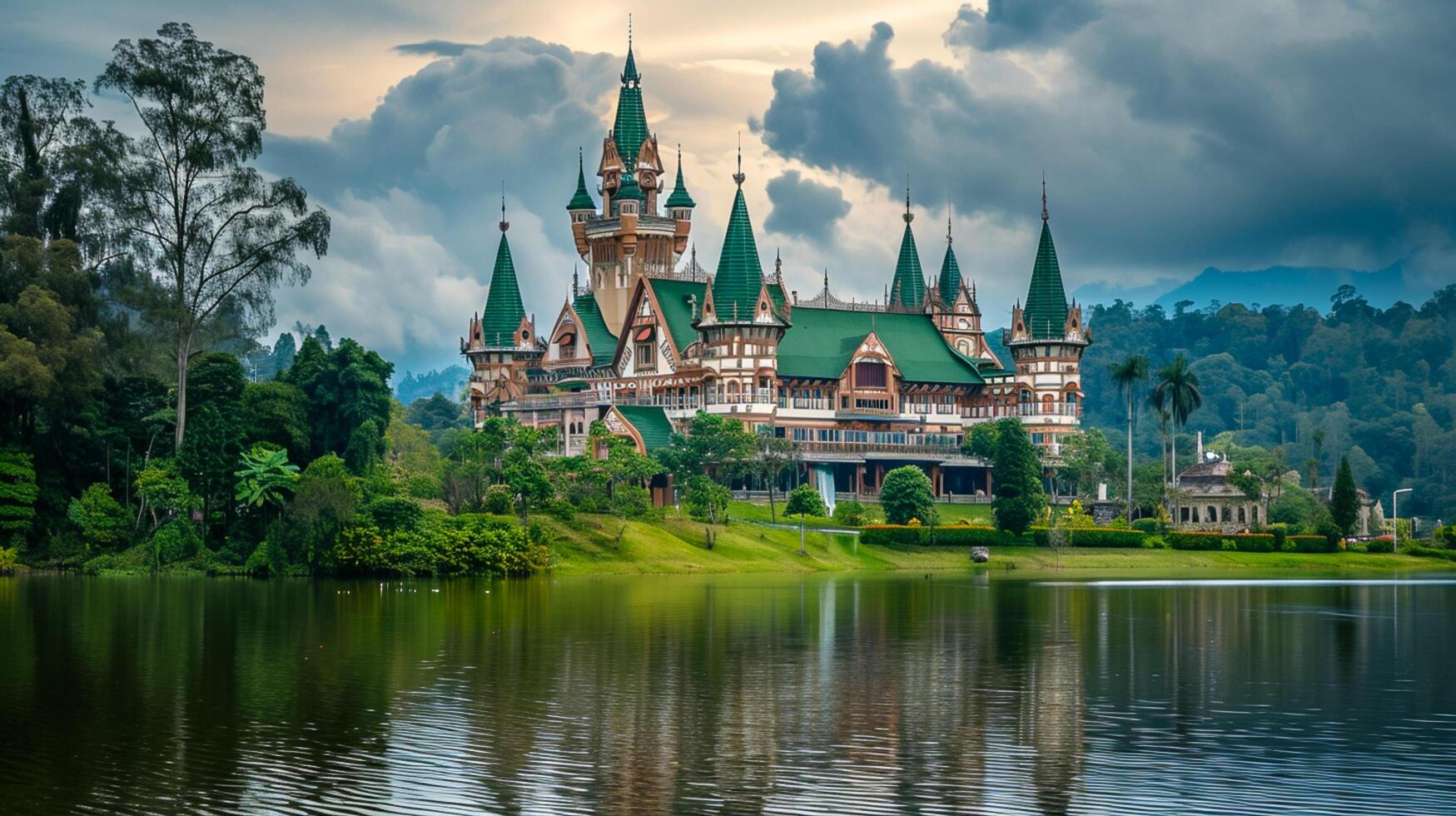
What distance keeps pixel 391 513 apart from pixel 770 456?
135 ft

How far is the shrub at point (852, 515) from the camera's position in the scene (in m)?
115

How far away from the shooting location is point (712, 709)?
38.7m

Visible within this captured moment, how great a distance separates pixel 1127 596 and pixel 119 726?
50546 millimetres

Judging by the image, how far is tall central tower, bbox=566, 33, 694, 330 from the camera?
513ft

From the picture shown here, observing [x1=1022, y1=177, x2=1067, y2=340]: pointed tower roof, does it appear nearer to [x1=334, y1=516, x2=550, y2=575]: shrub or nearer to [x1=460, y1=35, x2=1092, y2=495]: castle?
[x1=460, y1=35, x2=1092, y2=495]: castle

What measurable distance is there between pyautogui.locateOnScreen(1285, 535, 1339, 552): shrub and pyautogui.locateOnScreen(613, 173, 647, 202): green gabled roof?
60.2m

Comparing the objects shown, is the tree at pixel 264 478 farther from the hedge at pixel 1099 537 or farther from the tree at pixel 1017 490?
the hedge at pixel 1099 537

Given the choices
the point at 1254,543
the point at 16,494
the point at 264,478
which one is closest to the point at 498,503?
the point at 264,478

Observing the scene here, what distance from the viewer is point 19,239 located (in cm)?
9238

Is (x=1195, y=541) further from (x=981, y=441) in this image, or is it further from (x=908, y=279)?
(x=908, y=279)

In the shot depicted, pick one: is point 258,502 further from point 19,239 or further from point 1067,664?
point 1067,664

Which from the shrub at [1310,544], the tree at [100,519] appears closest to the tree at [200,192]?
the tree at [100,519]

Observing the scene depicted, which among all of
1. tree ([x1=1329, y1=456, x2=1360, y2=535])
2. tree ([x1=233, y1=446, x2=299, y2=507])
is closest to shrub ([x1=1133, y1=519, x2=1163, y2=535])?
tree ([x1=1329, y1=456, x2=1360, y2=535])

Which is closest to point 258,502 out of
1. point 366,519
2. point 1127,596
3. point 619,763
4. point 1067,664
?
point 366,519
